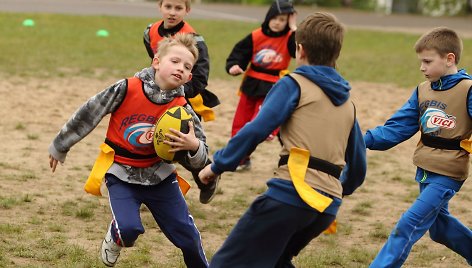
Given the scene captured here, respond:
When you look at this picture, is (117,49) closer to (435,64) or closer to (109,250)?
(435,64)

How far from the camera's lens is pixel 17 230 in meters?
7.05

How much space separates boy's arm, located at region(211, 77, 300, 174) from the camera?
463cm

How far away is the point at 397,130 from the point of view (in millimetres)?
6332

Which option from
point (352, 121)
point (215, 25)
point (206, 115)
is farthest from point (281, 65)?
point (215, 25)

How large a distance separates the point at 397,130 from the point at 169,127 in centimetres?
173

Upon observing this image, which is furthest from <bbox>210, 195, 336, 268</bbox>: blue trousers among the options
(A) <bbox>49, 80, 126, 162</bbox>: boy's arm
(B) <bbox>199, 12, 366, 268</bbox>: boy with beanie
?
(A) <bbox>49, 80, 126, 162</bbox>: boy's arm

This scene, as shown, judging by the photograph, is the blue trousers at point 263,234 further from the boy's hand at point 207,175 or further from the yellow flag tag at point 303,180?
the boy's hand at point 207,175

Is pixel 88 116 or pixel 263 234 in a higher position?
pixel 263 234

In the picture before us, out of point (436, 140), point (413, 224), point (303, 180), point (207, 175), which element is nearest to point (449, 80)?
point (436, 140)

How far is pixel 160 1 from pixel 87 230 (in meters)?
1.94

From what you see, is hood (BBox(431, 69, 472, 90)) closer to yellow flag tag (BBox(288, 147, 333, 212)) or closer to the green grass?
yellow flag tag (BBox(288, 147, 333, 212))

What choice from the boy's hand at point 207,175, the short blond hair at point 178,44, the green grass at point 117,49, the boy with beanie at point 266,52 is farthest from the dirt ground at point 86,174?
the green grass at point 117,49

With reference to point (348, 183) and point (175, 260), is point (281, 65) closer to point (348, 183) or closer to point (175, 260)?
point (175, 260)

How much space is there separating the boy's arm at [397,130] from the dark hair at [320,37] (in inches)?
62.1
